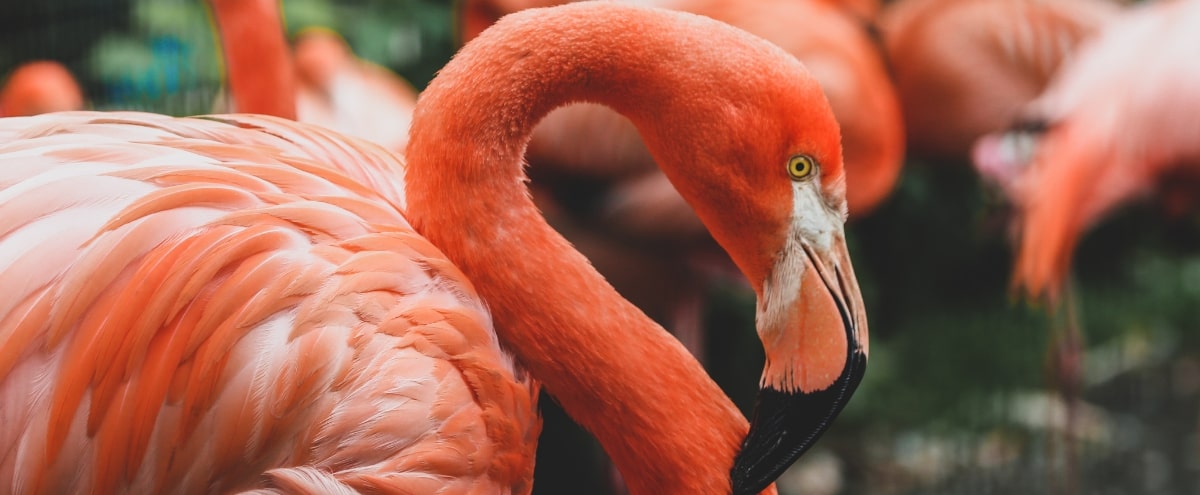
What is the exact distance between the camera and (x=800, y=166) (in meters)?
1.59

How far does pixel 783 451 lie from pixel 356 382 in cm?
57

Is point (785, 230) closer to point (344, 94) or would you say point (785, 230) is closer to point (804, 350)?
point (804, 350)

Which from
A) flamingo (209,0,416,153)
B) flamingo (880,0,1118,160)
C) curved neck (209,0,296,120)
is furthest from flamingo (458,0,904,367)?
curved neck (209,0,296,120)

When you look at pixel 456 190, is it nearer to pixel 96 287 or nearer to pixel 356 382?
pixel 356 382

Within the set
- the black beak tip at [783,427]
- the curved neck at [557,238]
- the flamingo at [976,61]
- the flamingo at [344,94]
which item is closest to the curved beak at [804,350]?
the black beak tip at [783,427]

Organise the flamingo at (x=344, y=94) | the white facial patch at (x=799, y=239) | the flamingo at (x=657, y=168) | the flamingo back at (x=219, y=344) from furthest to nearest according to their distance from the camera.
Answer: the flamingo at (x=344, y=94)
the flamingo at (x=657, y=168)
the white facial patch at (x=799, y=239)
the flamingo back at (x=219, y=344)

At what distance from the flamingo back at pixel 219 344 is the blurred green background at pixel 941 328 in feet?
8.94

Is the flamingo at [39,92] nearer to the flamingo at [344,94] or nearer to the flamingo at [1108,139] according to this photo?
the flamingo at [344,94]

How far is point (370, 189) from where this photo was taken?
5.86ft

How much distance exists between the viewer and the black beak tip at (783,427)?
60.0 inches

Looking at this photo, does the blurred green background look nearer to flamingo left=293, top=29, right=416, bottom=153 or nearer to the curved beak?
flamingo left=293, top=29, right=416, bottom=153

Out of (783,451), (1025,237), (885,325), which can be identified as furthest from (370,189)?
(885,325)

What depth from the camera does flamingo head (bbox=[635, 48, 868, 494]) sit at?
5.04 feet

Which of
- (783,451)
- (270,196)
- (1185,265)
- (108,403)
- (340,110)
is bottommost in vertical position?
(1185,265)
